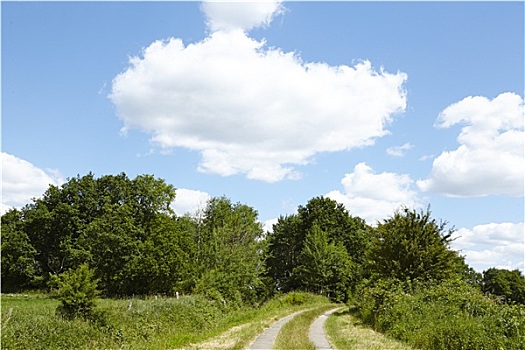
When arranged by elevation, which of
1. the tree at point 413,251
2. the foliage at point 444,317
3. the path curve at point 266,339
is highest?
the tree at point 413,251

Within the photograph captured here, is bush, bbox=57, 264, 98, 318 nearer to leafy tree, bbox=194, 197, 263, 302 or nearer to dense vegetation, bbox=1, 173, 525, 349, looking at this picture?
dense vegetation, bbox=1, 173, 525, 349

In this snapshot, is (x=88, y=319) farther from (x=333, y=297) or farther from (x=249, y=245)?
(x=333, y=297)

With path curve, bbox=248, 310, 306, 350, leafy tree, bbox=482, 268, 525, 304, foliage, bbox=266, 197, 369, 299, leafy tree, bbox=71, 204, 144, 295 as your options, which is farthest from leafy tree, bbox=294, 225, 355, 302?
leafy tree, bbox=482, 268, 525, 304

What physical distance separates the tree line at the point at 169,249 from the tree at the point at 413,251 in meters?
0.05

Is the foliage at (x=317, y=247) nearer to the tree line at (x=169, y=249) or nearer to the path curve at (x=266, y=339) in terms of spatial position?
the tree line at (x=169, y=249)

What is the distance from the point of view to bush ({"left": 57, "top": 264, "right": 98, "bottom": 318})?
56.7 feet

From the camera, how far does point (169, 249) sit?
4738 centimetres

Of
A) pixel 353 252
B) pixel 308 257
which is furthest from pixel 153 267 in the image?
pixel 353 252

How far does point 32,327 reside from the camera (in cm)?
1555

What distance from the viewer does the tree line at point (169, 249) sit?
27047 millimetres

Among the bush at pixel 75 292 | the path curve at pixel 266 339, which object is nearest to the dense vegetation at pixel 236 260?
the bush at pixel 75 292

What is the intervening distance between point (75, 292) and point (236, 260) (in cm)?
2767

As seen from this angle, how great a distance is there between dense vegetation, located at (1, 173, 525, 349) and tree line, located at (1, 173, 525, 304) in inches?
4.0

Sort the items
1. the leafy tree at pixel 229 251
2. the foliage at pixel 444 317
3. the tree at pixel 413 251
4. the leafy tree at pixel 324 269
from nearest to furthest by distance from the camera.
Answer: the foliage at pixel 444 317, the tree at pixel 413 251, the leafy tree at pixel 229 251, the leafy tree at pixel 324 269
